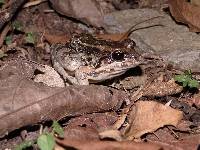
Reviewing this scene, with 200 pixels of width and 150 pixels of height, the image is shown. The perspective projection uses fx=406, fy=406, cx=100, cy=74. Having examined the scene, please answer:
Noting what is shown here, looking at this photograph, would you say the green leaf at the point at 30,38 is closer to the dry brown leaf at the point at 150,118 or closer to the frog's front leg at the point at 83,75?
the frog's front leg at the point at 83,75

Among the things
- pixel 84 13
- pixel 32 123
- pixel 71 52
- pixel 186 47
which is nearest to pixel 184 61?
pixel 186 47

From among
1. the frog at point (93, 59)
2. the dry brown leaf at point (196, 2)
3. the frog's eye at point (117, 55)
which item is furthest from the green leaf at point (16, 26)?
the dry brown leaf at point (196, 2)

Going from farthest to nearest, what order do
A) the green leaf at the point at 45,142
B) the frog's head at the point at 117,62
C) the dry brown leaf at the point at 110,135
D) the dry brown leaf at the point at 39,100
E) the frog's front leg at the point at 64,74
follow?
the frog's front leg at the point at 64,74, the frog's head at the point at 117,62, the dry brown leaf at the point at 39,100, the dry brown leaf at the point at 110,135, the green leaf at the point at 45,142

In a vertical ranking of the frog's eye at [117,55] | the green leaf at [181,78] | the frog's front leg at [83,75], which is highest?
the frog's eye at [117,55]

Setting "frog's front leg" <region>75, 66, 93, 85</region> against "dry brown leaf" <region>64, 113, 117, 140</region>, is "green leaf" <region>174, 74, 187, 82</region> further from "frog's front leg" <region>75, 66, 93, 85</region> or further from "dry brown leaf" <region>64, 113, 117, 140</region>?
"frog's front leg" <region>75, 66, 93, 85</region>

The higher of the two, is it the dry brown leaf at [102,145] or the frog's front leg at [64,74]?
the dry brown leaf at [102,145]
